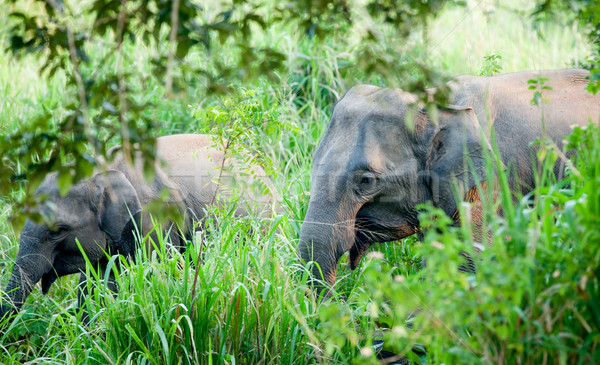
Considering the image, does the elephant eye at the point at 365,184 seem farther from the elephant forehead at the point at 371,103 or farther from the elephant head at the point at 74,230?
the elephant head at the point at 74,230

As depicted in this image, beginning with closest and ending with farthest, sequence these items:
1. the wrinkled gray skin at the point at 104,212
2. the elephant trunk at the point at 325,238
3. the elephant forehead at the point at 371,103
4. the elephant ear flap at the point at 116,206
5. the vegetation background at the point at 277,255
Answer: the vegetation background at the point at 277,255 < the elephant trunk at the point at 325,238 < the elephant forehead at the point at 371,103 < the wrinkled gray skin at the point at 104,212 < the elephant ear flap at the point at 116,206

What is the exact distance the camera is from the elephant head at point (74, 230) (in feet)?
15.6

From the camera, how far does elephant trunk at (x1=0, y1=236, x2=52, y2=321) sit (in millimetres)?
4648

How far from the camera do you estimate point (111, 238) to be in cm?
510

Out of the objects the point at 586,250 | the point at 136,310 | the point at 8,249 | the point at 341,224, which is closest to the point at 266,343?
the point at 136,310

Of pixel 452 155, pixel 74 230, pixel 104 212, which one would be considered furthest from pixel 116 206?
pixel 452 155

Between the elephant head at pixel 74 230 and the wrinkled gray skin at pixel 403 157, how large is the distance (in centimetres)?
149

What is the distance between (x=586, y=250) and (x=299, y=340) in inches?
71.1

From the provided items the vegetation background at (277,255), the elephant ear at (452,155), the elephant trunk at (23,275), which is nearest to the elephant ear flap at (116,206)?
the elephant trunk at (23,275)

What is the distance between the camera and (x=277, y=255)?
4.10 meters

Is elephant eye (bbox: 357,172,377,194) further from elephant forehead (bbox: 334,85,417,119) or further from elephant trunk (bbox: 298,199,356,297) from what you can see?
elephant forehead (bbox: 334,85,417,119)

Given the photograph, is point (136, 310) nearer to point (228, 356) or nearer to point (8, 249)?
point (228, 356)

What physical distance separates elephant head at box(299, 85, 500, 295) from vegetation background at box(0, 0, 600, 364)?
0.23m

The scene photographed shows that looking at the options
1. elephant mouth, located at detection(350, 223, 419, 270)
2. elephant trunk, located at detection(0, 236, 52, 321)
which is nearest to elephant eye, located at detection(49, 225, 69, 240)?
elephant trunk, located at detection(0, 236, 52, 321)
